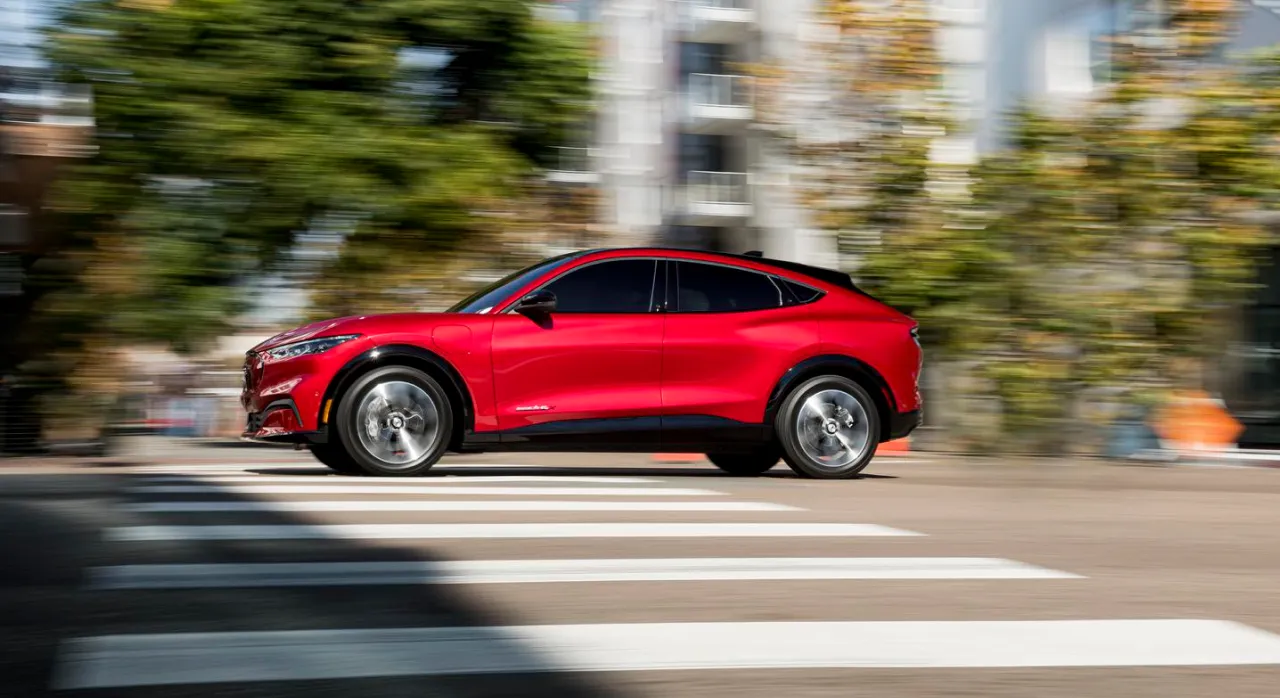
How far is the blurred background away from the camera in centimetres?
1526

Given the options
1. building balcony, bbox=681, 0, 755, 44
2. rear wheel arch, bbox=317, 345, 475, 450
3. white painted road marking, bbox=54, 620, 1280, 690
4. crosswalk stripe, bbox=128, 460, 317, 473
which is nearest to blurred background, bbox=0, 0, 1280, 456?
crosswalk stripe, bbox=128, 460, 317, 473

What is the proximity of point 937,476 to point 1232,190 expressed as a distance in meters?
5.48

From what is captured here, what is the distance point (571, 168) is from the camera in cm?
1862

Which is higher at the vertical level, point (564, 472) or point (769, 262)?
point (769, 262)

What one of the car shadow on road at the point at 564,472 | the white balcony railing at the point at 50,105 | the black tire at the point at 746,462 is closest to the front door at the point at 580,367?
the car shadow on road at the point at 564,472

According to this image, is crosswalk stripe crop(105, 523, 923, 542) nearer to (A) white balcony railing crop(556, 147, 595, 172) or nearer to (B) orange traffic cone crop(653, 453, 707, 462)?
(B) orange traffic cone crop(653, 453, 707, 462)

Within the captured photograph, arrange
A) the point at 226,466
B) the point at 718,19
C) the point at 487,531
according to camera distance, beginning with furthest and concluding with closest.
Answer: the point at 718,19
the point at 226,466
the point at 487,531

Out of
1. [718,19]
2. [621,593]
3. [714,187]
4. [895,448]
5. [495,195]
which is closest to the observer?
[621,593]

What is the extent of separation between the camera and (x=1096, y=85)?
52.9 feet

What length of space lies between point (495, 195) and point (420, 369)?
22.0ft

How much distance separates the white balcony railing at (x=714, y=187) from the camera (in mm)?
47781

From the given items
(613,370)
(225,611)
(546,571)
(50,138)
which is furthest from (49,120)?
(225,611)

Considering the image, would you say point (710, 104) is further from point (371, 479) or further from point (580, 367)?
point (371, 479)

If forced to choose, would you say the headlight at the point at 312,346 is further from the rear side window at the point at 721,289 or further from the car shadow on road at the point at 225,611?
the car shadow on road at the point at 225,611
